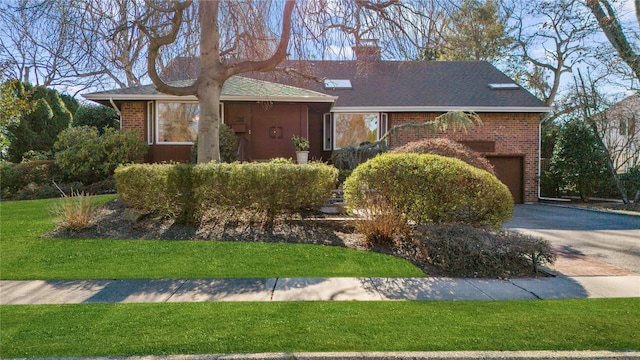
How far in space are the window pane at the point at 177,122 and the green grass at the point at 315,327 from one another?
34.9 feet

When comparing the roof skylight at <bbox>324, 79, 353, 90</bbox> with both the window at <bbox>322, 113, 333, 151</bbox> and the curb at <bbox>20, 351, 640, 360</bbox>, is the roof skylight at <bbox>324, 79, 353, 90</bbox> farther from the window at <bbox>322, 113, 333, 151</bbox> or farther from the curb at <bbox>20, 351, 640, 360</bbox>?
the curb at <bbox>20, 351, 640, 360</bbox>

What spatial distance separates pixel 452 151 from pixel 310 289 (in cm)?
545

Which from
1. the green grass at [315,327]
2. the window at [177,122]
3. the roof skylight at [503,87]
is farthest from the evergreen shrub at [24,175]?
the roof skylight at [503,87]

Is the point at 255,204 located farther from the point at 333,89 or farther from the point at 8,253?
the point at 333,89

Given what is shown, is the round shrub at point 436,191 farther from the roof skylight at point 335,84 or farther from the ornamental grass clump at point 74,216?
the roof skylight at point 335,84

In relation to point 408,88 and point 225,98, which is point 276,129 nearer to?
point 225,98

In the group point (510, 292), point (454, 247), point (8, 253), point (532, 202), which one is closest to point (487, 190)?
point (454, 247)

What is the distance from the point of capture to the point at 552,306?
4344mm

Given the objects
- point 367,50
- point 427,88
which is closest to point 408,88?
point 427,88

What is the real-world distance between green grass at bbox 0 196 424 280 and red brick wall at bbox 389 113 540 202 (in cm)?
1015

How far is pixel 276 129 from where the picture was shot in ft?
47.6

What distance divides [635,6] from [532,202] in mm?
Answer: 9459

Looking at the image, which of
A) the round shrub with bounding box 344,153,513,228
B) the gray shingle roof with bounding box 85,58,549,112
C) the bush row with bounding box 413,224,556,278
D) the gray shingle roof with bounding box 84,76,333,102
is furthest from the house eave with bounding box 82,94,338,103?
the bush row with bounding box 413,224,556,278

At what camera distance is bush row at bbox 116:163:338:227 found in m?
7.57
